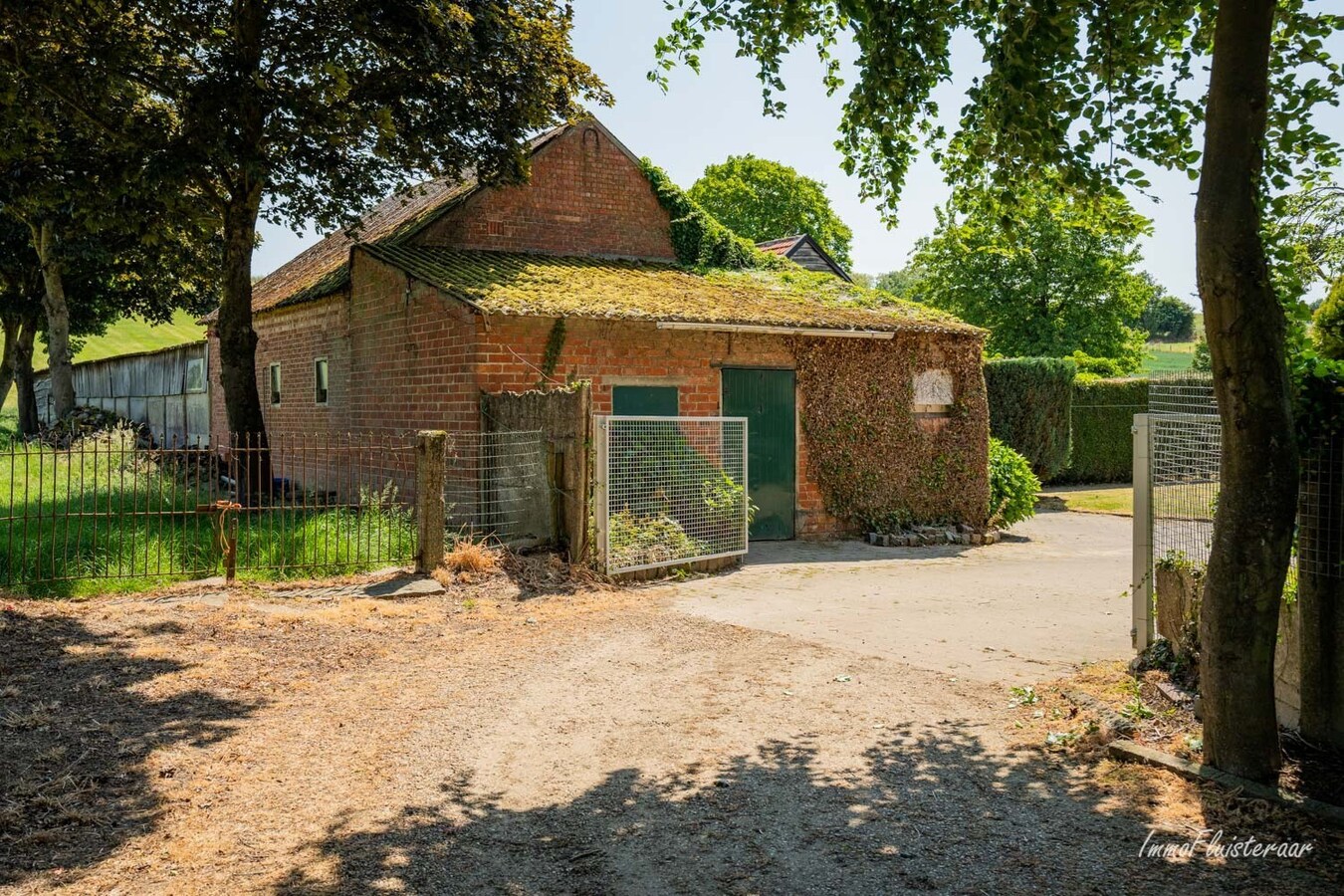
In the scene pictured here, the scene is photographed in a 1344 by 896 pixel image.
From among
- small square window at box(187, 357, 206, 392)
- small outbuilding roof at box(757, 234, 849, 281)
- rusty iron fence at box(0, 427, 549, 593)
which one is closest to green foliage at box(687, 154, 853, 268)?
small outbuilding roof at box(757, 234, 849, 281)

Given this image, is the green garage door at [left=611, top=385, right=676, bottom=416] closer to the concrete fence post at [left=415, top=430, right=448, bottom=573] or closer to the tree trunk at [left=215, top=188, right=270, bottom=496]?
the concrete fence post at [left=415, top=430, right=448, bottom=573]

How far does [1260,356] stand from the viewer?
174 inches

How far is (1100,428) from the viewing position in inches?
1016

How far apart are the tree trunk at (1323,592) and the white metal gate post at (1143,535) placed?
151 cm

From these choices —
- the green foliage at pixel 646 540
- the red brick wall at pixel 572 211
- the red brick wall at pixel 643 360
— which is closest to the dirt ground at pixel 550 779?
the green foliage at pixel 646 540

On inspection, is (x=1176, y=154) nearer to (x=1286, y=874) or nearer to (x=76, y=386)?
(x=1286, y=874)

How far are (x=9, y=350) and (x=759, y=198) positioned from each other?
3151 cm

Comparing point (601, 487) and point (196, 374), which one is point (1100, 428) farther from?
point (196, 374)

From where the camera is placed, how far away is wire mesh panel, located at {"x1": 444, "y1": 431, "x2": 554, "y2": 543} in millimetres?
11211

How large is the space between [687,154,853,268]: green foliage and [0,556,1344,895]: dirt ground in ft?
139

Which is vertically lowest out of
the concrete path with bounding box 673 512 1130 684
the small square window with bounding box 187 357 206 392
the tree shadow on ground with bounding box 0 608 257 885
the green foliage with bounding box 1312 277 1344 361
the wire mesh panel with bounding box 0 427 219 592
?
the concrete path with bounding box 673 512 1130 684

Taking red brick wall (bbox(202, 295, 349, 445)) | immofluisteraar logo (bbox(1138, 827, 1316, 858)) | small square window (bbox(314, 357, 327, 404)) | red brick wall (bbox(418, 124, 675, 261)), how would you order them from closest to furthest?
immofluisteraar logo (bbox(1138, 827, 1316, 858))
red brick wall (bbox(418, 124, 675, 261))
red brick wall (bbox(202, 295, 349, 445))
small square window (bbox(314, 357, 327, 404))

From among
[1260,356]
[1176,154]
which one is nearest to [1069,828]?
[1260,356]

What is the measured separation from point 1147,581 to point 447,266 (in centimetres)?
1037
